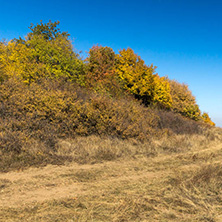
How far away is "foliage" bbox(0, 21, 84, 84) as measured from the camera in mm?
16281

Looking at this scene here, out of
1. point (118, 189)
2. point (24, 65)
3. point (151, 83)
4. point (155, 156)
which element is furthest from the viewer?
point (151, 83)

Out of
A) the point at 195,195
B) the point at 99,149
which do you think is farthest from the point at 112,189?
the point at 99,149

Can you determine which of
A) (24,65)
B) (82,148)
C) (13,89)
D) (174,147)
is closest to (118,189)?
(82,148)

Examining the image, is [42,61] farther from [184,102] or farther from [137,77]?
[184,102]

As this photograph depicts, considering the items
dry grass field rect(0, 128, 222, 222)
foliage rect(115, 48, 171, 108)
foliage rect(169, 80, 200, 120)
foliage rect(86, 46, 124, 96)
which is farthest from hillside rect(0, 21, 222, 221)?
foliage rect(169, 80, 200, 120)

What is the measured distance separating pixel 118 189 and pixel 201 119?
2735cm

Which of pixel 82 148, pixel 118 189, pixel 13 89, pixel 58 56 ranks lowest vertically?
pixel 118 189

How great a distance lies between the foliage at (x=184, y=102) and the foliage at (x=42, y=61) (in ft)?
48.8

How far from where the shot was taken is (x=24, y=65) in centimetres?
1620

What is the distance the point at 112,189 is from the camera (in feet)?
15.9

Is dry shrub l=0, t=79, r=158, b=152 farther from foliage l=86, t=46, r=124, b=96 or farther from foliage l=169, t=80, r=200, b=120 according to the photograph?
foliage l=169, t=80, r=200, b=120

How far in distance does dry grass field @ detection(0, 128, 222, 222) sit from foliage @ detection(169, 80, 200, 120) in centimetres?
2027

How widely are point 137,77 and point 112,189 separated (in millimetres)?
18326

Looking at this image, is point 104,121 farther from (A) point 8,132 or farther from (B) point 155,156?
(A) point 8,132
